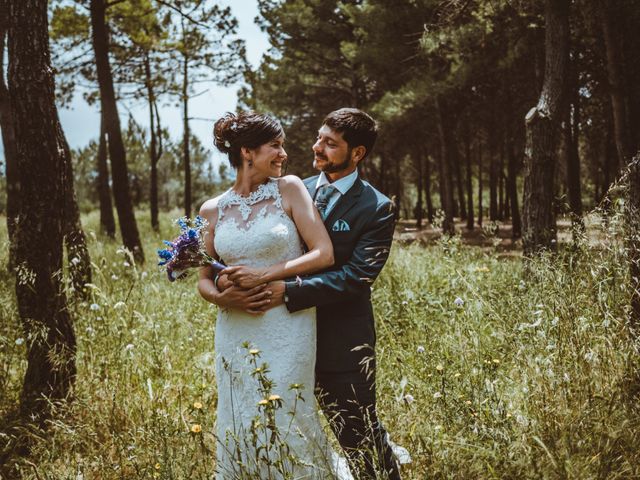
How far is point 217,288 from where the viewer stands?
2.65 m

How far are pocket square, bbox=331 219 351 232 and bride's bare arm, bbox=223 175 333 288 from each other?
0.09 m

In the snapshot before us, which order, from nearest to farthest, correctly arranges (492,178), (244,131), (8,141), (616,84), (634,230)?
(244,131), (634,230), (8,141), (616,84), (492,178)

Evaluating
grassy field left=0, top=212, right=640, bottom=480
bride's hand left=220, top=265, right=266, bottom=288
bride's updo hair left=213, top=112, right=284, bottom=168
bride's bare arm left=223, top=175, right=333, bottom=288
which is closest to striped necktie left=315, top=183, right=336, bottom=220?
bride's bare arm left=223, top=175, right=333, bottom=288

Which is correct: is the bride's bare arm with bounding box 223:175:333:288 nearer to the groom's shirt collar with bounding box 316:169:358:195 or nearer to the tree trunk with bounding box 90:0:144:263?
the groom's shirt collar with bounding box 316:169:358:195

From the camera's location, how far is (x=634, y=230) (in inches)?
128

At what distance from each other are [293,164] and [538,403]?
2248cm

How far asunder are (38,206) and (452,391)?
10.2 feet

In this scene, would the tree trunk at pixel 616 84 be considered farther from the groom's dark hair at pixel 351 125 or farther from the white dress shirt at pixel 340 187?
the white dress shirt at pixel 340 187

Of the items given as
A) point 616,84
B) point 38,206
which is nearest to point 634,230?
point 38,206

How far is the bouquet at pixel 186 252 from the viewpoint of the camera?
97.5 inches

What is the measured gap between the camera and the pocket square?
265 centimetres

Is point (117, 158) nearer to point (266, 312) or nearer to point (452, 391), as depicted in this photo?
point (266, 312)

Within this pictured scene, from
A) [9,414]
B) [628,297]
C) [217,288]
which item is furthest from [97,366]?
[628,297]

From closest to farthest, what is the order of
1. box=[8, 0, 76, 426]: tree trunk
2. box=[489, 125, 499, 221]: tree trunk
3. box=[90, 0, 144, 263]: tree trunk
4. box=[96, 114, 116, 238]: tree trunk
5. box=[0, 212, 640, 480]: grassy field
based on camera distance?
box=[0, 212, 640, 480]: grassy field → box=[8, 0, 76, 426]: tree trunk → box=[90, 0, 144, 263]: tree trunk → box=[96, 114, 116, 238]: tree trunk → box=[489, 125, 499, 221]: tree trunk
